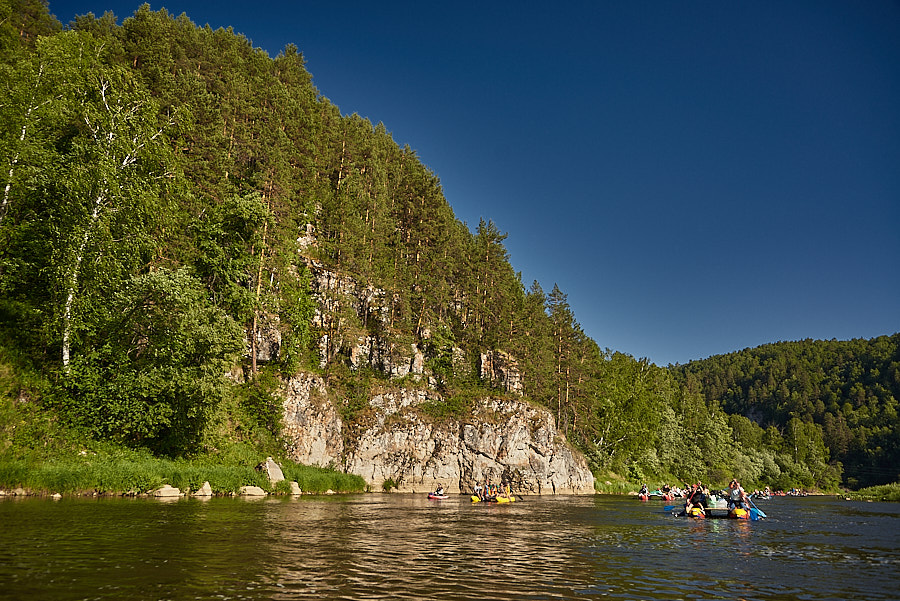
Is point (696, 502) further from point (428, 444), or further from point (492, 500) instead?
point (428, 444)

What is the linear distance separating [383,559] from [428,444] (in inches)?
A: 1738

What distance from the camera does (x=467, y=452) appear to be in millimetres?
60188

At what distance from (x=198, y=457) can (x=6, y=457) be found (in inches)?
454

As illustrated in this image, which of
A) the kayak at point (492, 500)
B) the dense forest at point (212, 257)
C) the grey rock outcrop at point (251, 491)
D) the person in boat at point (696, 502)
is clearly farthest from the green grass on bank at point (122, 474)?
the person in boat at point (696, 502)

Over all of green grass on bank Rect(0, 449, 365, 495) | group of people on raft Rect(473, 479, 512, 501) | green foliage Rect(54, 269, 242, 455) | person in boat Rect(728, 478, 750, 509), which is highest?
green foliage Rect(54, 269, 242, 455)

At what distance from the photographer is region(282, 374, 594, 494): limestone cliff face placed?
5009cm

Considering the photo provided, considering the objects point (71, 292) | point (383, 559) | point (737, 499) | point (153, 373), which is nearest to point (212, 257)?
point (71, 292)

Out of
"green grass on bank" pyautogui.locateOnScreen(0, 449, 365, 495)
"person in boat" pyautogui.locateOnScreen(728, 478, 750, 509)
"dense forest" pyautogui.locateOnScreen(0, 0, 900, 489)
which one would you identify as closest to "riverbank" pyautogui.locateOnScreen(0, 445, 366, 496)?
"green grass on bank" pyautogui.locateOnScreen(0, 449, 365, 495)

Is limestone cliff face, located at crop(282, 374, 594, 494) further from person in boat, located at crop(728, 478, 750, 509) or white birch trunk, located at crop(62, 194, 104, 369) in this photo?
person in boat, located at crop(728, 478, 750, 509)

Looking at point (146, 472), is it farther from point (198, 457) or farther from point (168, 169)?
point (168, 169)

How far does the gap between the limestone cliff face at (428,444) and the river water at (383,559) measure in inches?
930

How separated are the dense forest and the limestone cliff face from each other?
3.46 metres

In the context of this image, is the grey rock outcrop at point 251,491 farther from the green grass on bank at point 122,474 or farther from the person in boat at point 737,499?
the person in boat at point 737,499

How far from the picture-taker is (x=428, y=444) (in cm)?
5819
